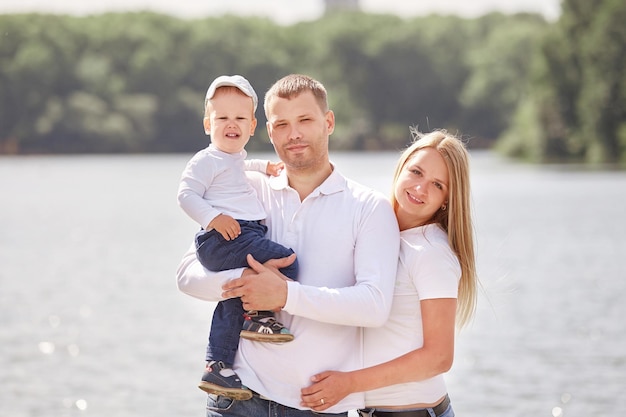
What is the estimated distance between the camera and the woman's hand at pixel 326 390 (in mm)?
3344

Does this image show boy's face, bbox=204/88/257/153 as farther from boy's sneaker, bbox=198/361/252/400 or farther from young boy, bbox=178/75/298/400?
boy's sneaker, bbox=198/361/252/400

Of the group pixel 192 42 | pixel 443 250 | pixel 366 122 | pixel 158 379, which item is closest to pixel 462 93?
pixel 366 122

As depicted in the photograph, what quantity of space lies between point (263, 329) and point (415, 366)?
1.56 feet

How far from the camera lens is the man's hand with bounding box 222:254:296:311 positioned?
3.35 metres

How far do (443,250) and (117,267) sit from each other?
16209 mm

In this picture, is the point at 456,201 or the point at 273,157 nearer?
the point at 456,201

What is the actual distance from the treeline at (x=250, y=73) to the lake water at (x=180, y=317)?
99.6 ft

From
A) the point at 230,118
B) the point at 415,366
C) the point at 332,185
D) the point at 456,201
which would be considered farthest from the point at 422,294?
the point at 230,118

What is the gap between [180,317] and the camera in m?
13.6

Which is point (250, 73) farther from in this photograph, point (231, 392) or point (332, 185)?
point (231, 392)

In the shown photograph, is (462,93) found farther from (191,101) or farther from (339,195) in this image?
(339,195)

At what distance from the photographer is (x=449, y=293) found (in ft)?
11.3

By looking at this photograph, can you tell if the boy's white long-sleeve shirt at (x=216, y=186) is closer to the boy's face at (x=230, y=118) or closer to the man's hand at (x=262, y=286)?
the boy's face at (x=230, y=118)

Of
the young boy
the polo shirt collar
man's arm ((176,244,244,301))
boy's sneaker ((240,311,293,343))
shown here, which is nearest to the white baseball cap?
the young boy
